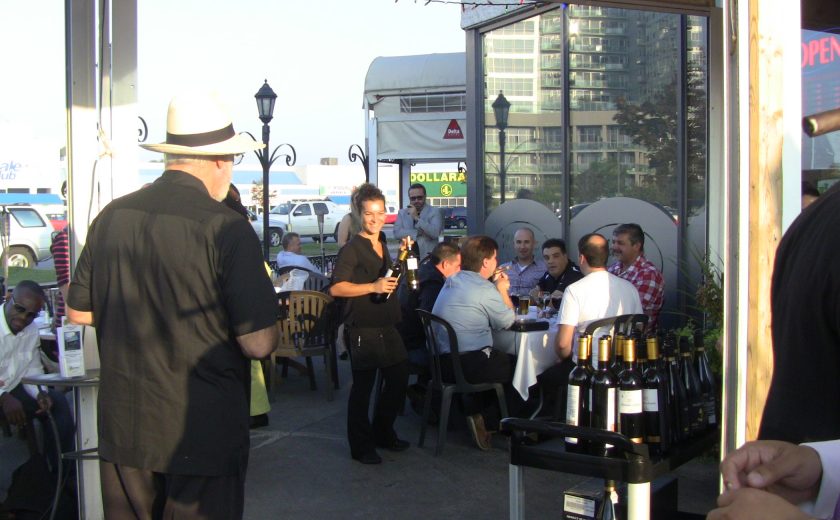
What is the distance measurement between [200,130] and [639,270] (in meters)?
4.47

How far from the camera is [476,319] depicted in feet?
18.8

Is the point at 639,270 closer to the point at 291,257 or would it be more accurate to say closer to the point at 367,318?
the point at 367,318

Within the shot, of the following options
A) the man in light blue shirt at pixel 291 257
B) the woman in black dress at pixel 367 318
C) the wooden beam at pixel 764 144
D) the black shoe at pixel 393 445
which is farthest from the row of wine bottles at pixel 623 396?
the man in light blue shirt at pixel 291 257

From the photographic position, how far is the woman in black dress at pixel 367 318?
525 cm

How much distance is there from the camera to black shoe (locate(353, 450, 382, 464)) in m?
5.50

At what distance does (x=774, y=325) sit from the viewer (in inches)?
64.9

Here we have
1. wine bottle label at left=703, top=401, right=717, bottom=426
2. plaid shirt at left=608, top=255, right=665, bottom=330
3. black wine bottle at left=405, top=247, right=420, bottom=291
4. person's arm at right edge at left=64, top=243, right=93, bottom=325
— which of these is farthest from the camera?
plaid shirt at left=608, top=255, right=665, bottom=330

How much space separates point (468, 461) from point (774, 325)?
162 inches

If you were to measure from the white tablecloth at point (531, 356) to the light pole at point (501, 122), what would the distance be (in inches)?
175

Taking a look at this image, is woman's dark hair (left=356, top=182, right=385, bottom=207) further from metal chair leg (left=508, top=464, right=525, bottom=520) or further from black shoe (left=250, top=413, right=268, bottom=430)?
metal chair leg (left=508, top=464, right=525, bottom=520)

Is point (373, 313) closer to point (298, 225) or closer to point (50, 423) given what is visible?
point (50, 423)

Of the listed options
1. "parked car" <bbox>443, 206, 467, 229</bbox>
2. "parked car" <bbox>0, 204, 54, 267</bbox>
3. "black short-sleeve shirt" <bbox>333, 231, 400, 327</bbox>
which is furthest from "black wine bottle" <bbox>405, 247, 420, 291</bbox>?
"parked car" <bbox>443, 206, 467, 229</bbox>

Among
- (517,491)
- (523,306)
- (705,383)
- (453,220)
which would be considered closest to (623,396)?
(517,491)

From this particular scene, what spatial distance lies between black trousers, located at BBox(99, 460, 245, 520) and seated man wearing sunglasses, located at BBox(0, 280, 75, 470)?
2.19m
